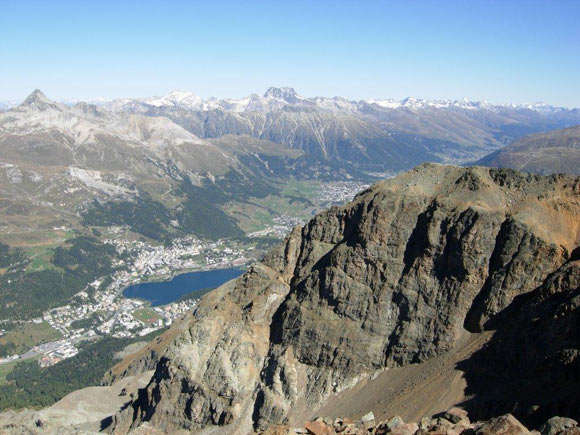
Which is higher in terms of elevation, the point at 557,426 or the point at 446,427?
the point at 557,426

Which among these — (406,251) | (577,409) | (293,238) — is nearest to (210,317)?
(293,238)

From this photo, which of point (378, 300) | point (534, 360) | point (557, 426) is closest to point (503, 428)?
point (557, 426)

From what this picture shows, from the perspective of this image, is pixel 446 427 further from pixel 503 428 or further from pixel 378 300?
pixel 378 300

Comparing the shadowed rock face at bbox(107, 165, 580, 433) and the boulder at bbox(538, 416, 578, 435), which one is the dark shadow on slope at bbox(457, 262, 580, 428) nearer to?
the shadowed rock face at bbox(107, 165, 580, 433)

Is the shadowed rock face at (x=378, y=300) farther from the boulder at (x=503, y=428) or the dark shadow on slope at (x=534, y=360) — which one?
the boulder at (x=503, y=428)

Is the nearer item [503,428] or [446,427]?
[503,428]

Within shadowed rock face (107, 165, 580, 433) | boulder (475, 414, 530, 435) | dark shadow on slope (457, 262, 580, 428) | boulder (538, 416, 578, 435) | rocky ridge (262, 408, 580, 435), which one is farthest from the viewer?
shadowed rock face (107, 165, 580, 433)

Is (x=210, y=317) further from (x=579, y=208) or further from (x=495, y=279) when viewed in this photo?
(x=579, y=208)

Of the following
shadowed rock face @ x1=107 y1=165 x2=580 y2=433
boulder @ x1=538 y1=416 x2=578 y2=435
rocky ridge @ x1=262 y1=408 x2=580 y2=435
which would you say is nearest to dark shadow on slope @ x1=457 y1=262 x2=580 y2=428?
shadowed rock face @ x1=107 y1=165 x2=580 y2=433
